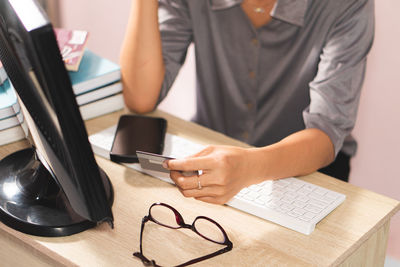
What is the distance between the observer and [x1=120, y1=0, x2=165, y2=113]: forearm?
139 centimetres

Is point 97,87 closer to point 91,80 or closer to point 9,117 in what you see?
point 91,80

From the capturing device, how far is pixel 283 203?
1032 millimetres

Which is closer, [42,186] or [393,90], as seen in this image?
[42,186]

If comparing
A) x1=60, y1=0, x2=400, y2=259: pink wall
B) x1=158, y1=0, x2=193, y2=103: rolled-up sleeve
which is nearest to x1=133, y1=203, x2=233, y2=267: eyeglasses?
x1=158, y1=0, x2=193, y2=103: rolled-up sleeve

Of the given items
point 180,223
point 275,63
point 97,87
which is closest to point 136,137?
point 97,87

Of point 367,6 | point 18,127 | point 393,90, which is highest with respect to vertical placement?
point 367,6

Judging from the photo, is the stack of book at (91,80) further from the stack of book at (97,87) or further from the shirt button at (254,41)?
the shirt button at (254,41)

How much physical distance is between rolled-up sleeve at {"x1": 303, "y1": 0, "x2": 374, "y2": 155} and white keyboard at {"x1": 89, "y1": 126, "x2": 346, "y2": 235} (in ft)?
0.69

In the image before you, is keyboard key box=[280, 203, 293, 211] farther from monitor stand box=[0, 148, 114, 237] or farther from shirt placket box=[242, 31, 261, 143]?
shirt placket box=[242, 31, 261, 143]

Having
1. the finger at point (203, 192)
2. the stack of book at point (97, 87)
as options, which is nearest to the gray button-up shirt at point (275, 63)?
the stack of book at point (97, 87)

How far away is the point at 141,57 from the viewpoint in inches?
55.6

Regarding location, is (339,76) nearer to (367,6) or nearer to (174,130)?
(367,6)

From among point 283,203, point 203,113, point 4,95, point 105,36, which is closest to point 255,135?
point 203,113

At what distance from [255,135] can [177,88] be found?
827 millimetres
